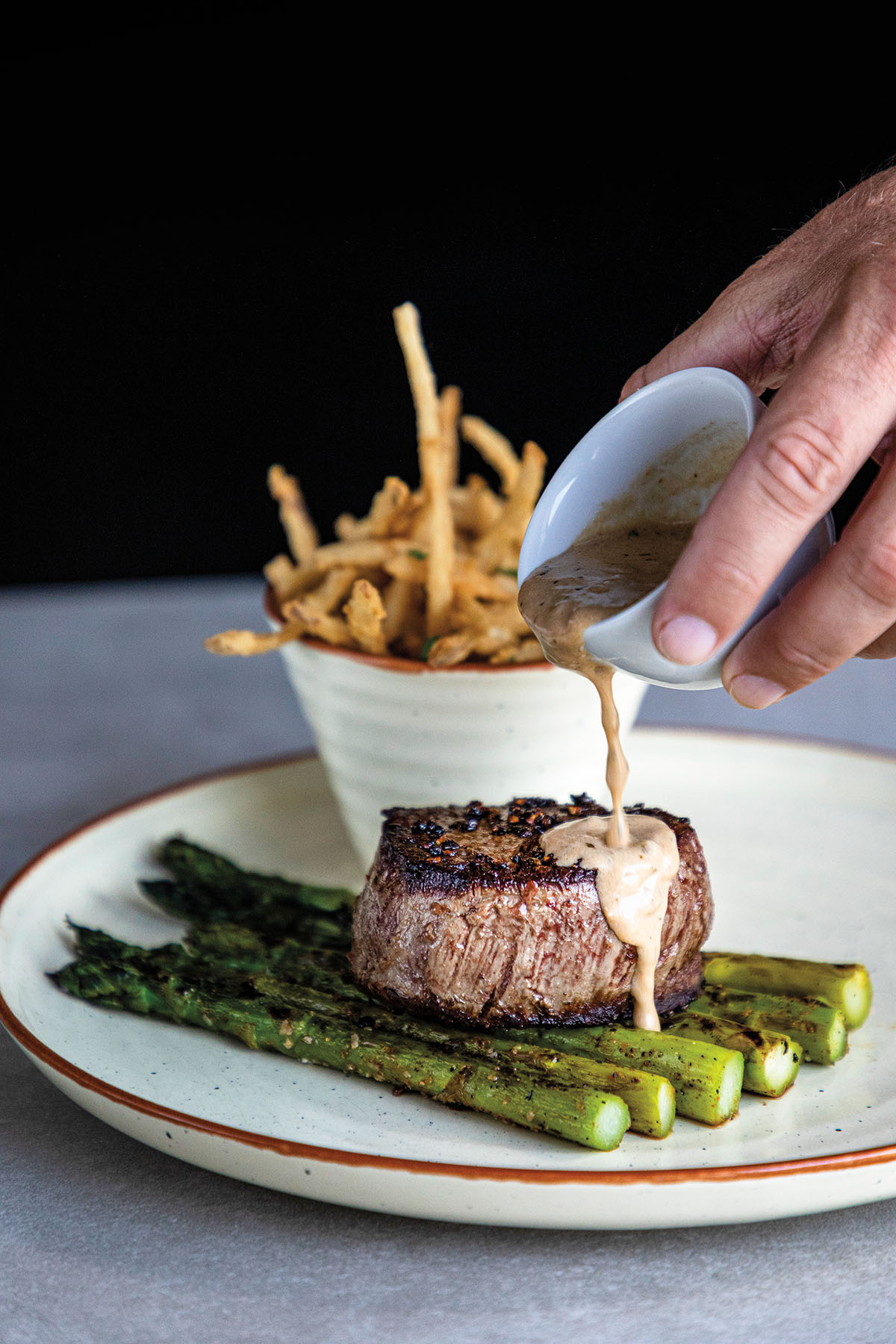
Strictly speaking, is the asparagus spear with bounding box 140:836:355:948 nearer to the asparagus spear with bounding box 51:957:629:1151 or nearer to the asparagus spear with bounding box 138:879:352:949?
the asparagus spear with bounding box 138:879:352:949

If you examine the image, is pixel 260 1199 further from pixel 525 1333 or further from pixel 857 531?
pixel 857 531

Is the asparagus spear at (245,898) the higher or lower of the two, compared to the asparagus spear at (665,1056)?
lower

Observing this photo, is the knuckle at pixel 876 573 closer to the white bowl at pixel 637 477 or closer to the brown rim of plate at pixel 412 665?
the white bowl at pixel 637 477

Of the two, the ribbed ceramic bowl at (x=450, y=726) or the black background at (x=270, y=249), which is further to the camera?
the black background at (x=270, y=249)

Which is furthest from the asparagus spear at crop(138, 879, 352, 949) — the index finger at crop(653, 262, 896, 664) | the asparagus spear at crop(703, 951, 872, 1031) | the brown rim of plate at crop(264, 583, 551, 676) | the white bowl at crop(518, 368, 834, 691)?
the index finger at crop(653, 262, 896, 664)

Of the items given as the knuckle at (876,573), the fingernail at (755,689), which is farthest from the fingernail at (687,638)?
the knuckle at (876,573)

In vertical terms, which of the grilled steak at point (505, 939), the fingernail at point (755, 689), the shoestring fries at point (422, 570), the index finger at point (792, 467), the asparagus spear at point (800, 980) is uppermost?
the index finger at point (792, 467)

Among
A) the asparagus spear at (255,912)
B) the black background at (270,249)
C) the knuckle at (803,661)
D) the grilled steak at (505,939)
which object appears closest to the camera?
the knuckle at (803,661)
